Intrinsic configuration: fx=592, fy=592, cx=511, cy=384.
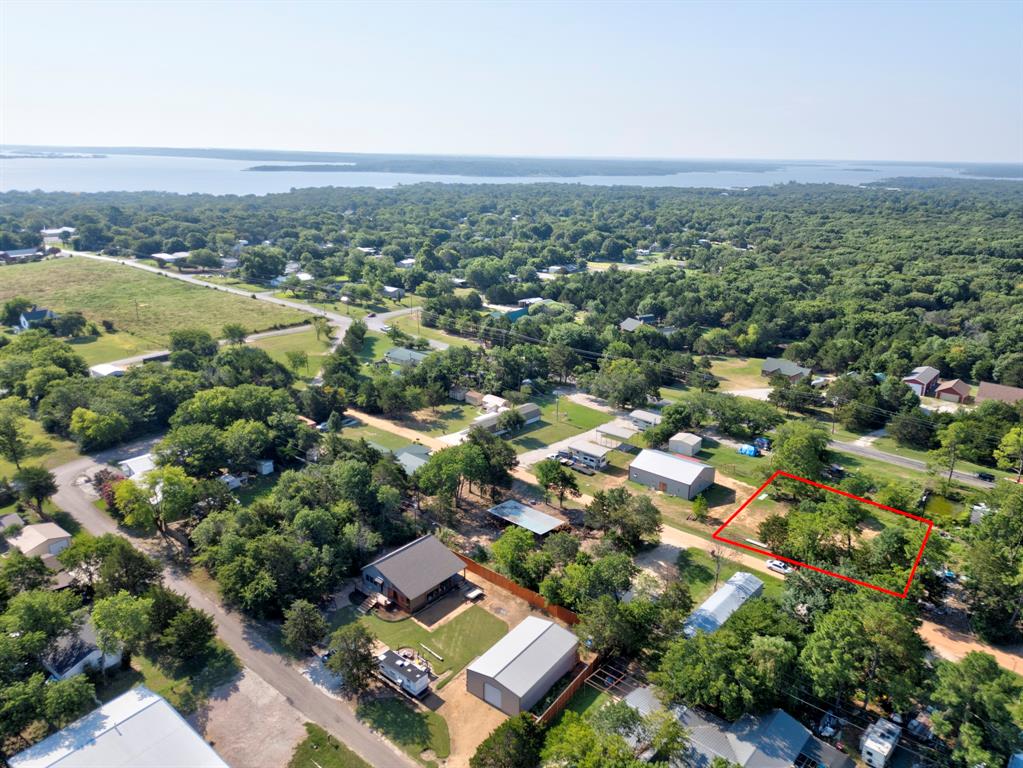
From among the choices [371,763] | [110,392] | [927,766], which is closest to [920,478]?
[927,766]

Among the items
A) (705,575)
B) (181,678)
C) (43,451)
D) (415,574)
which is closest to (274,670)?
(181,678)

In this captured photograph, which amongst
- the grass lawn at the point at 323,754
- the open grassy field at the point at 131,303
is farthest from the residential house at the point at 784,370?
the open grassy field at the point at 131,303

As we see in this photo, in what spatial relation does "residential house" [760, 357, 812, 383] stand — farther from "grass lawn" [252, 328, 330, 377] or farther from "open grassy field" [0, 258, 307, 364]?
"open grassy field" [0, 258, 307, 364]

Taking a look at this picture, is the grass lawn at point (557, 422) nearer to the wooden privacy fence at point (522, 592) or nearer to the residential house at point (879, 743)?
the wooden privacy fence at point (522, 592)

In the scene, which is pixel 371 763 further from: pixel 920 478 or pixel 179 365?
pixel 179 365

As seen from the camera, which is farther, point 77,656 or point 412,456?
point 412,456

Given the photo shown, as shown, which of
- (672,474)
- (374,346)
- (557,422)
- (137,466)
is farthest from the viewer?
(374,346)

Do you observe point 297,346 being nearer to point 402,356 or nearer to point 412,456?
point 402,356
